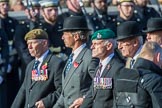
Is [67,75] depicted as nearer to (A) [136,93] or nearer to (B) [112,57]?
(B) [112,57]

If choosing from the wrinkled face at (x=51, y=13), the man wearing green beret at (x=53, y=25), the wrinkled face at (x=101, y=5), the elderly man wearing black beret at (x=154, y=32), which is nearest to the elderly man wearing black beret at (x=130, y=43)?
the elderly man wearing black beret at (x=154, y=32)

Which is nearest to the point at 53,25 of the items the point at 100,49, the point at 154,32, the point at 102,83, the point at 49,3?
the point at 49,3

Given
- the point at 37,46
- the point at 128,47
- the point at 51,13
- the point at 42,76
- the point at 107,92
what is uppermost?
the point at 128,47

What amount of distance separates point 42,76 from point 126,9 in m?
3.85

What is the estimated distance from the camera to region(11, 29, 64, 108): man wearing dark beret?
487 inches

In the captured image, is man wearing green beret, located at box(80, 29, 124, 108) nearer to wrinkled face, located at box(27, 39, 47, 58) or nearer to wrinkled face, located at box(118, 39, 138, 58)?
wrinkled face, located at box(118, 39, 138, 58)

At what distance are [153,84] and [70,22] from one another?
3142 millimetres

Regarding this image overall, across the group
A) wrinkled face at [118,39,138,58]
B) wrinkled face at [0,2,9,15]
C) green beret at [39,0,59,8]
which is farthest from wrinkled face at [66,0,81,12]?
wrinkled face at [118,39,138,58]

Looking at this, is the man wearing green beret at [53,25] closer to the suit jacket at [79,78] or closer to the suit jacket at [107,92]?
the suit jacket at [79,78]

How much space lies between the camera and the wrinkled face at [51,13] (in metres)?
15.7

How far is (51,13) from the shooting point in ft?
51.7

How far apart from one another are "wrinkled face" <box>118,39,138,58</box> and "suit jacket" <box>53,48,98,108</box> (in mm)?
924

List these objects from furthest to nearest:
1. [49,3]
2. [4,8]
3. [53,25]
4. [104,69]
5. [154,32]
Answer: [4,8] < [49,3] < [53,25] < [154,32] < [104,69]

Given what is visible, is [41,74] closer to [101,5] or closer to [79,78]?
[79,78]
